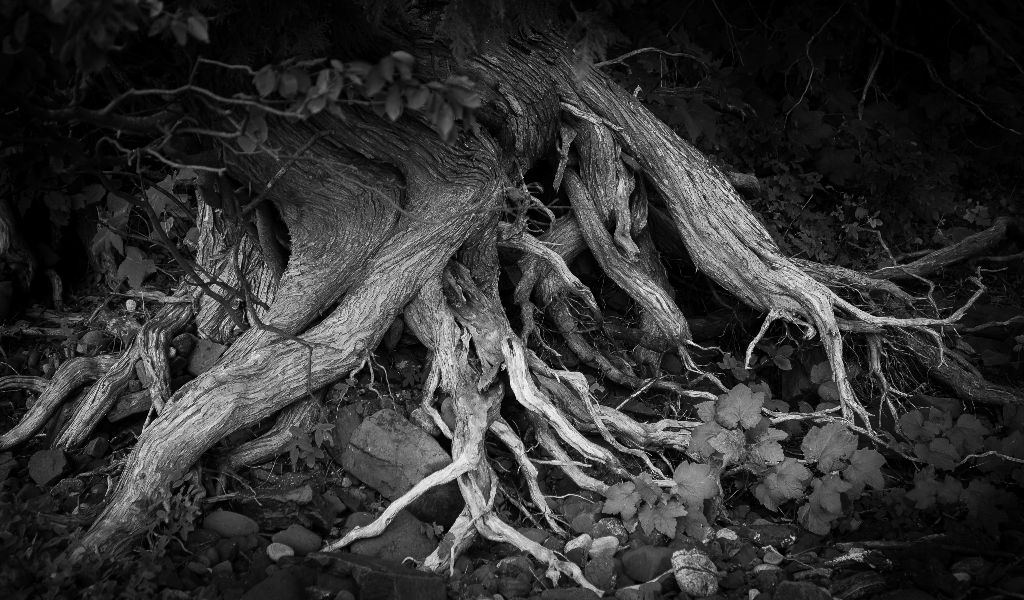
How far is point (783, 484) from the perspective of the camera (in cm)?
346

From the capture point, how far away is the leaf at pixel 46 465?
11.8ft

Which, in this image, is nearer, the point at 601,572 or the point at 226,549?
the point at 601,572

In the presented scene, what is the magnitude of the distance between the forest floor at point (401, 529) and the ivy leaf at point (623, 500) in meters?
0.01

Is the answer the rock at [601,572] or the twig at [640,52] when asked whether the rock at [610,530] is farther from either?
the twig at [640,52]

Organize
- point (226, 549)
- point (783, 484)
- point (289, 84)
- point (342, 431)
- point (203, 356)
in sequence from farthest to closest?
point (203, 356), point (342, 431), point (783, 484), point (226, 549), point (289, 84)

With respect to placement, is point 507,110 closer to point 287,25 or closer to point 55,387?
point 287,25

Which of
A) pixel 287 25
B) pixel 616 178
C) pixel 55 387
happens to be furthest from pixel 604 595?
pixel 55 387

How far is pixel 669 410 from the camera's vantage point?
13.9 feet

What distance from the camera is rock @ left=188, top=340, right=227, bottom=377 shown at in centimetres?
418

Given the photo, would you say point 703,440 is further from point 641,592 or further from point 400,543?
point 400,543

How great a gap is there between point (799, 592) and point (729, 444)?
79 cm

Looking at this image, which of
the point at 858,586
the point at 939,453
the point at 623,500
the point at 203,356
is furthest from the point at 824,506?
the point at 203,356

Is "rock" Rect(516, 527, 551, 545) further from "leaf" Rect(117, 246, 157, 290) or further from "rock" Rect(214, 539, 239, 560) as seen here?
"leaf" Rect(117, 246, 157, 290)

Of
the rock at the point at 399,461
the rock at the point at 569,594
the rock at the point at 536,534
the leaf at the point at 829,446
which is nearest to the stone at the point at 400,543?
the rock at the point at 399,461
